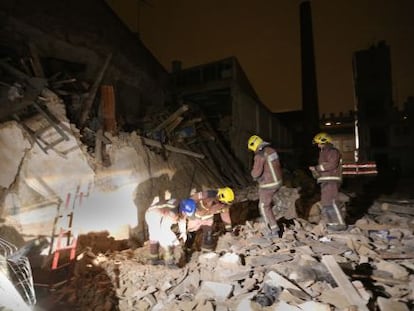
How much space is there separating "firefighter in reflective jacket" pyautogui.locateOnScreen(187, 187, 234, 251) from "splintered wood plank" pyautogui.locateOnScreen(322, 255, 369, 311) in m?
1.95

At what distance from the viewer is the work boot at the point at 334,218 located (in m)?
5.90

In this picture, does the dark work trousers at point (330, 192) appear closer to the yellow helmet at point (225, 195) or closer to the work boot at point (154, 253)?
the yellow helmet at point (225, 195)

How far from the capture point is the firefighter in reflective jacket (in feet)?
17.7

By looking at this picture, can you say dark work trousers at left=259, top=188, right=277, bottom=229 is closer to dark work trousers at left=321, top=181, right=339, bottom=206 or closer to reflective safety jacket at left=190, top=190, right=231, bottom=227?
reflective safety jacket at left=190, top=190, right=231, bottom=227

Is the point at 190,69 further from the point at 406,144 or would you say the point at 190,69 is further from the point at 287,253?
the point at 406,144

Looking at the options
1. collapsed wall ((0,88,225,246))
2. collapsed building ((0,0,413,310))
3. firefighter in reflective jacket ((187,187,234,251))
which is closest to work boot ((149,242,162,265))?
collapsed building ((0,0,413,310))

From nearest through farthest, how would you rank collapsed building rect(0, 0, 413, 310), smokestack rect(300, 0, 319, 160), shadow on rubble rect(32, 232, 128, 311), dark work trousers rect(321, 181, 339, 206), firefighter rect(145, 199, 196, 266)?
collapsed building rect(0, 0, 413, 310)
shadow on rubble rect(32, 232, 128, 311)
firefighter rect(145, 199, 196, 266)
dark work trousers rect(321, 181, 339, 206)
smokestack rect(300, 0, 319, 160)

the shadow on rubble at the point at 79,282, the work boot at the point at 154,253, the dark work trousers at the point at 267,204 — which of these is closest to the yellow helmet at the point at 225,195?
the dark work trousers at the point at 267,204

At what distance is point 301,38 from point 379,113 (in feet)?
39.7

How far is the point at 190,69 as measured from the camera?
14.9 m

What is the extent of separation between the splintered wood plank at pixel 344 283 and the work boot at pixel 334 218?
1.78 meters

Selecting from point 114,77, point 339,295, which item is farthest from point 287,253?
point 114,77

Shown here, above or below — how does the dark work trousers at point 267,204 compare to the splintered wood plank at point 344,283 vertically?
above

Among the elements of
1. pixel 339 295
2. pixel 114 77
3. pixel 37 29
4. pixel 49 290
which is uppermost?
pixel 37 29
